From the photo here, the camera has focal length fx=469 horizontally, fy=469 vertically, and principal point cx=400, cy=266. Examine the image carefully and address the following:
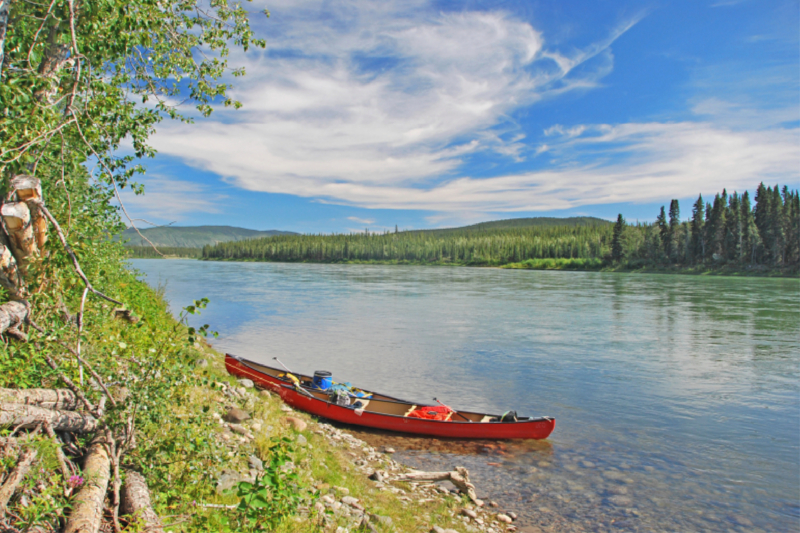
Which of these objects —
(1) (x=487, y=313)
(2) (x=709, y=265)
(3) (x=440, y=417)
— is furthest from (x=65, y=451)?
(2) (x=709, y=265)

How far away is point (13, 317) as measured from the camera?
20.5ft

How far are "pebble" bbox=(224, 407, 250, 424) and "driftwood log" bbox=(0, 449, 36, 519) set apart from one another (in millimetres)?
5355

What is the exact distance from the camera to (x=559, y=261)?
477 ft

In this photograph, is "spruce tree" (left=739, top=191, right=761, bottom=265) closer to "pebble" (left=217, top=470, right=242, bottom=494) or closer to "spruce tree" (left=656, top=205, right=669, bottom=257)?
"spruce tree" (left=656, top=205, right=669, bottom=257)

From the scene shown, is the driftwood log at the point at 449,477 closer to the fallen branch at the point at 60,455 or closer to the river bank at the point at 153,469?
the river bank at the point at 153,469

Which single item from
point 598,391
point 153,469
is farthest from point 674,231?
point 153,469

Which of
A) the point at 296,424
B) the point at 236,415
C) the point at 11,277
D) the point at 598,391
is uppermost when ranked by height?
the point at 11,277

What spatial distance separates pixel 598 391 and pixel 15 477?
18029 mm

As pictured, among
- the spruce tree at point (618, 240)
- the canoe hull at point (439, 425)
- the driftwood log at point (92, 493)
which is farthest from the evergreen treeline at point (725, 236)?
the driftwood log at point (92, 493)

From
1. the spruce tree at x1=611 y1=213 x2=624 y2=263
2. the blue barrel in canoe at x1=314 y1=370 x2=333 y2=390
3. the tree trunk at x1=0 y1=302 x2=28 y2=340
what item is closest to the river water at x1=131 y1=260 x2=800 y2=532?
the blue barrel in canoe at x1=314 y1=370 x2=333 y2=390

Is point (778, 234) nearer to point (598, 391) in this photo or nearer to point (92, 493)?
point (598, 391)

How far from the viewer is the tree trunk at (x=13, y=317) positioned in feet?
20.0

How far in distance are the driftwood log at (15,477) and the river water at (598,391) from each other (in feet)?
26.1

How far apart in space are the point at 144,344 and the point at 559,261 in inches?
5768
